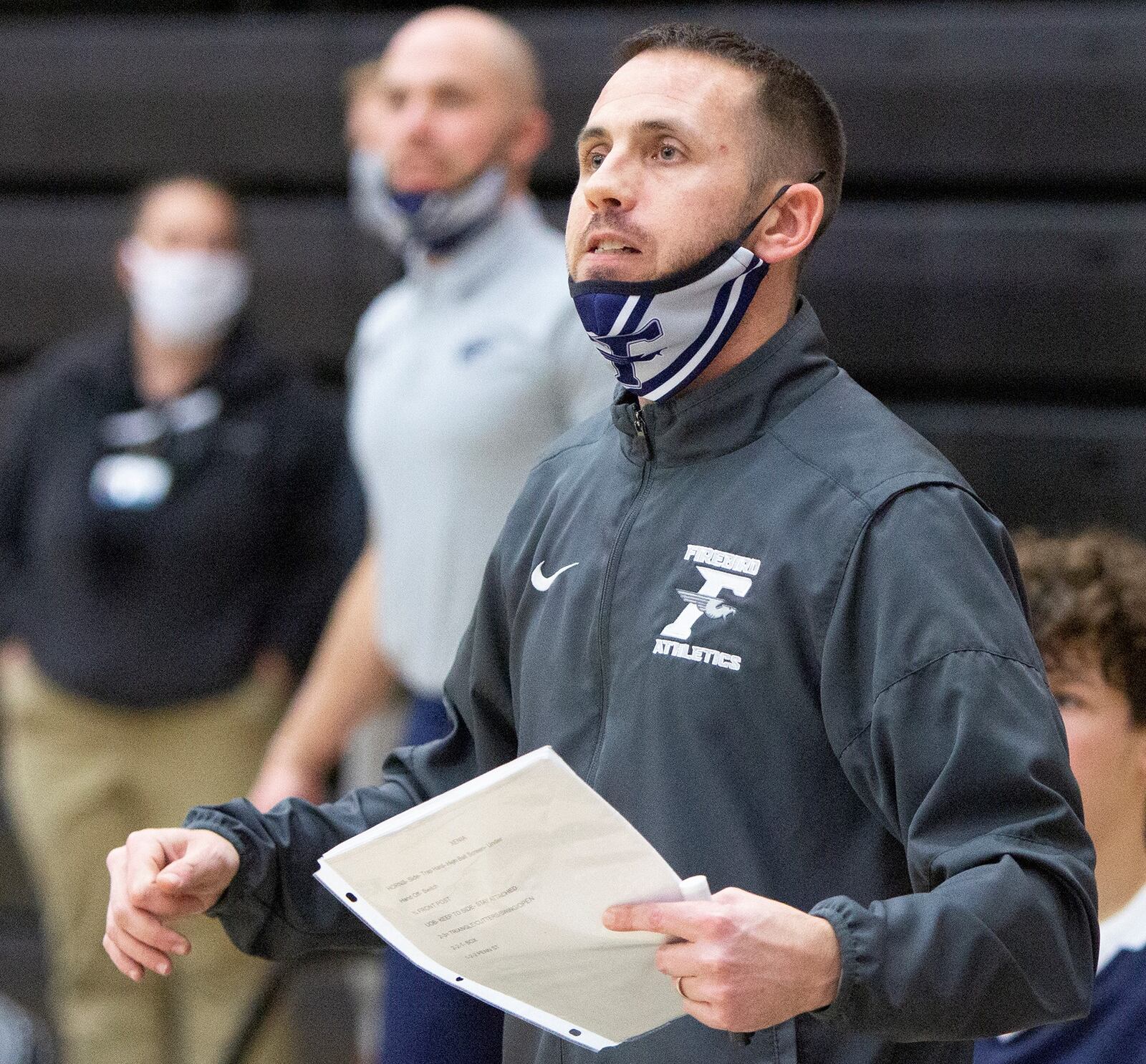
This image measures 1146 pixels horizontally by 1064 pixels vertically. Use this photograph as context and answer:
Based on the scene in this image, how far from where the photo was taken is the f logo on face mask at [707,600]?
154 centimetres

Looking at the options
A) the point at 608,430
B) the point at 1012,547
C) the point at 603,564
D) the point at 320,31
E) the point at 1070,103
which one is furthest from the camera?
the point at 320,31

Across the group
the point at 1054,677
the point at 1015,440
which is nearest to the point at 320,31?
the point at 1015,440

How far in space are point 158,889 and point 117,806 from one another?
7.91 feet

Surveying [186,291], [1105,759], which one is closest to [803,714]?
[1105,759]

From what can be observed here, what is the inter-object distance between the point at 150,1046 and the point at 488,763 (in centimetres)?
231

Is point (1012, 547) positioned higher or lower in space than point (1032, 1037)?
higher

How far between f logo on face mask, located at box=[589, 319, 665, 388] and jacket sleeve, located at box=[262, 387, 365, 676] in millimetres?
2309

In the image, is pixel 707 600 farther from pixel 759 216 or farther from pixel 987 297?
pixel 987 297

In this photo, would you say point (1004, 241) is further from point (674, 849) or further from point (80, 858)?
point (674, 849)

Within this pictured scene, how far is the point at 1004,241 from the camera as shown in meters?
3.91

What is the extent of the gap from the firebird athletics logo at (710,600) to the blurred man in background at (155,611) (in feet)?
7.78

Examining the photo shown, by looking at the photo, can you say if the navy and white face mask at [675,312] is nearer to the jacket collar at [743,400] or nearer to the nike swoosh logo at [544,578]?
the jacket collar at [743,400]

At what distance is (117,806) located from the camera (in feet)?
12.7

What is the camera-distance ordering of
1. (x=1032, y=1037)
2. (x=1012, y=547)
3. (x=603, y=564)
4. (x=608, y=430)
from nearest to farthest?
(x=1012, y=547) < (x=603, y=564) < (x=608, y=430) < (x=1032, y=1037)
